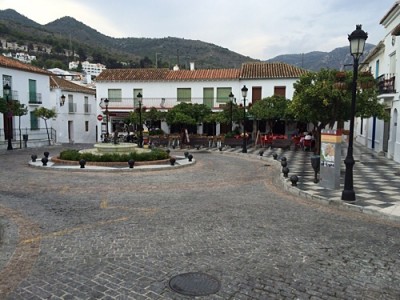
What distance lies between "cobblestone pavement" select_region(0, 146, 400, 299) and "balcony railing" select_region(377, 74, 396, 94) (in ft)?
38.7

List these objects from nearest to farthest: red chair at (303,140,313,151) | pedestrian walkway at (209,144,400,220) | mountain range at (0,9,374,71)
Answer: pedestrian walkway at (209,144,400,220)
red chair at (303,140,313,151)
mountain range at (0,9,374,71)

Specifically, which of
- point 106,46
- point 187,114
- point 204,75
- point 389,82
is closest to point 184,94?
point 204,75

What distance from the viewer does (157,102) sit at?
35469 millimetres

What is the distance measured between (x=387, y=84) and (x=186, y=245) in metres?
17.1

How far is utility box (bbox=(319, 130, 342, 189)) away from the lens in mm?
10141

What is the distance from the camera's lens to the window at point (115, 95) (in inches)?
1422

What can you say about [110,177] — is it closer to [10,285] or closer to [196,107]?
[10,285]

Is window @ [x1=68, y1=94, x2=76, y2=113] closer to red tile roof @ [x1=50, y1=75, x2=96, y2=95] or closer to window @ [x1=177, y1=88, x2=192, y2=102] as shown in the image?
red tile roof @ [x1=50, y1=75, x2=96, y2=95]

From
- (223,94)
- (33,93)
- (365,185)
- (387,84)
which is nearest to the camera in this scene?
(365,185)

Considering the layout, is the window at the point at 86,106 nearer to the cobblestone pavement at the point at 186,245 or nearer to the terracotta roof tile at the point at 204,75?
the terracotta roof tile at the point at 204,75

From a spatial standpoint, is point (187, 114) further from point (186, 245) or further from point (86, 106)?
point (186, 245)

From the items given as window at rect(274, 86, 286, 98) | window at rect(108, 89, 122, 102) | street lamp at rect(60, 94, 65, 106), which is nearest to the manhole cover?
window at rect(274, 86, 286, 98)

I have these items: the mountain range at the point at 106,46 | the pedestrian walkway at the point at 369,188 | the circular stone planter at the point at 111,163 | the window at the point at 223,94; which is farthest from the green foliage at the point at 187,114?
the mountain range at the point at 106,46

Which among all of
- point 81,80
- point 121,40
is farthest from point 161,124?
point 121,40
